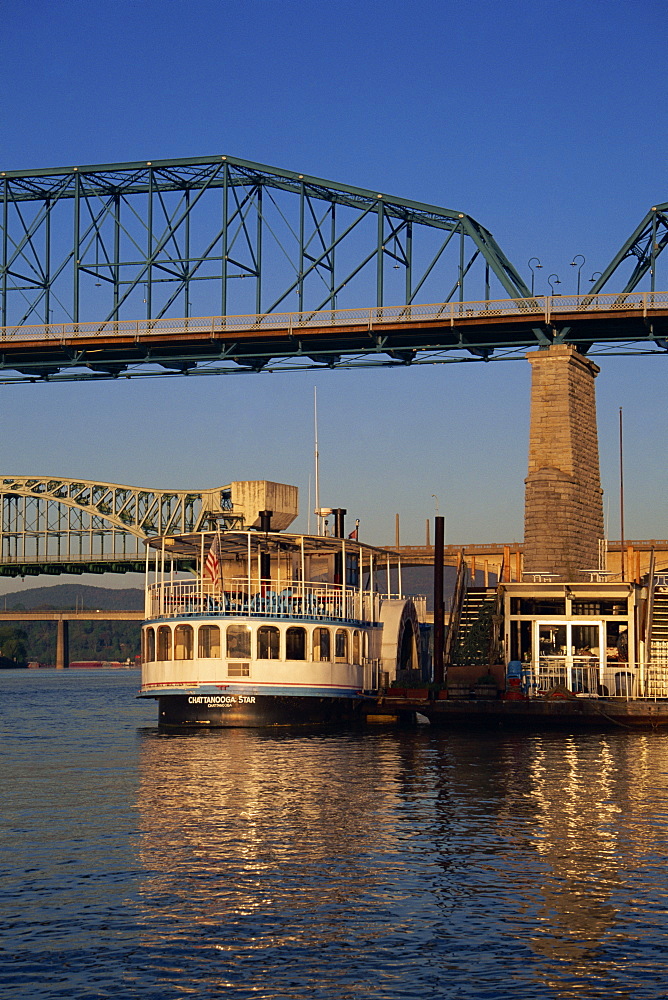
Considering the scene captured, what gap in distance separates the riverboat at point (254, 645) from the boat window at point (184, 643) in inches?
1.5

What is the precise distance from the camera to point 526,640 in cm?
6306

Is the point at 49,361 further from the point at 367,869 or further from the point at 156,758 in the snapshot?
the point at 367,869

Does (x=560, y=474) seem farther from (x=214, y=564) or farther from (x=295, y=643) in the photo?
(x=214, y=564)

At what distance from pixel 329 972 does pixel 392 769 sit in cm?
2175

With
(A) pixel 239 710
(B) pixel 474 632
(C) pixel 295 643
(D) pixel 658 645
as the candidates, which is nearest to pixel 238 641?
(C) pixel 295 643

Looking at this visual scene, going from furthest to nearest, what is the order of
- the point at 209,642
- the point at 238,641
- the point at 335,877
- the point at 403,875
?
the point at 209,642 < the point at 238,641 < the point at 403,875 < the point at 335,877

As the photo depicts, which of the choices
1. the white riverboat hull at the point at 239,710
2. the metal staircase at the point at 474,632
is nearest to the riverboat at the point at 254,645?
the white riverboat hull at the point at 239,710

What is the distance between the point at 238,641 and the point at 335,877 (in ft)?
94.2

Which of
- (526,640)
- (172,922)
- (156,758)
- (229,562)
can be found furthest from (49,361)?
(172,922)

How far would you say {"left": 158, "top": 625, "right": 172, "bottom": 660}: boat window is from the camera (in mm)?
54125

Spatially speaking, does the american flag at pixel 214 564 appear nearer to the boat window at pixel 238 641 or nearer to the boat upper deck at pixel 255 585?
the boat upper deck at pixel 255 585

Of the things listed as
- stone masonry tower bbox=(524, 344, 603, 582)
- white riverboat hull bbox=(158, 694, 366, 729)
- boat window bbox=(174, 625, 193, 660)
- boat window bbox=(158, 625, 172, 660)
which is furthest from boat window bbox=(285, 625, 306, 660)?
stone masonry tower bbox=(524, 344, 603, 582)

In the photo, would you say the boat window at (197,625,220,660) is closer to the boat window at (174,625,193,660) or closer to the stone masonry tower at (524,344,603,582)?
the boat window at (174,625,193,660)

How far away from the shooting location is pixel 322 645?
179 ft
